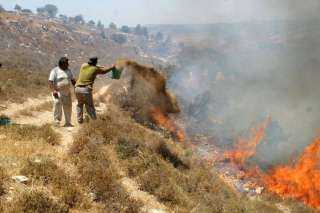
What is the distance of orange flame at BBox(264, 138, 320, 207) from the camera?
13797 millimetres

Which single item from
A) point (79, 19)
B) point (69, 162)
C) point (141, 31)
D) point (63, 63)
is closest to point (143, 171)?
point (69, 162)

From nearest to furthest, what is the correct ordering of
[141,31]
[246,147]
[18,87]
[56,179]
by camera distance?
[56,179], [246,147], [18,87], [141,31]

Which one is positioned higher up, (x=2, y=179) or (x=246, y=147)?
(x=2, y=179)

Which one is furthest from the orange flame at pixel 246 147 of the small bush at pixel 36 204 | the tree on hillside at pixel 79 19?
the tree on hillside at pixel 79 19

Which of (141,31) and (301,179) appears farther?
(141,31)

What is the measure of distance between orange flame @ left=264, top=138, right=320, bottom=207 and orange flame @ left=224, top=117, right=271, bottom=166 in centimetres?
164

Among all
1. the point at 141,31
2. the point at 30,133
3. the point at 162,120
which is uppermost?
the point at 30,133

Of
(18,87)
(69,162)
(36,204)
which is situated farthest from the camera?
(18,87)

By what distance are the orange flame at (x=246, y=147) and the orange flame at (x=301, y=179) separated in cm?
164

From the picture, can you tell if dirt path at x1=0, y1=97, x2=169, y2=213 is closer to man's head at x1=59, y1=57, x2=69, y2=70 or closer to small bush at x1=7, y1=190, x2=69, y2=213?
small bush at x1=7, y1=190, x2=69, y2=213

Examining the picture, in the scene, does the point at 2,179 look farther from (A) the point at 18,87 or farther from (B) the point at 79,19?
(B) the point at 79,19

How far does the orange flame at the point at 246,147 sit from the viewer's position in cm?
1728

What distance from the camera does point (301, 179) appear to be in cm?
1493

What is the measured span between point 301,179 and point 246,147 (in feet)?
13.7
